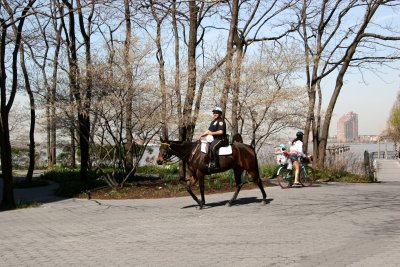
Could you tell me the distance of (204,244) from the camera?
8.36m

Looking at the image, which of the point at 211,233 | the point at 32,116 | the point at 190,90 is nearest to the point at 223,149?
the point at 211,233

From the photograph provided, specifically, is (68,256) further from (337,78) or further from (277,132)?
(337,78)

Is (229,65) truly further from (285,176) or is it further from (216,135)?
(216,135)

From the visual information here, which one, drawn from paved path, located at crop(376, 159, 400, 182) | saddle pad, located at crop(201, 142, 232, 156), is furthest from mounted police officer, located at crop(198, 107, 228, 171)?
paved path, located at crop(376, 159, 400, 182)

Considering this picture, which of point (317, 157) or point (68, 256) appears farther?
point (317, 157)

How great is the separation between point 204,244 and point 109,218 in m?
4.08

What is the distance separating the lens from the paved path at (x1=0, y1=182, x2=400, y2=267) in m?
7.33

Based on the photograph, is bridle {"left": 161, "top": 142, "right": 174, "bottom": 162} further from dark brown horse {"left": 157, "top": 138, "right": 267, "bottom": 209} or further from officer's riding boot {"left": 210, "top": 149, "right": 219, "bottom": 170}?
officer's riding boot {"left": 210, "top": 149, "right": 219, "bottom": 170}

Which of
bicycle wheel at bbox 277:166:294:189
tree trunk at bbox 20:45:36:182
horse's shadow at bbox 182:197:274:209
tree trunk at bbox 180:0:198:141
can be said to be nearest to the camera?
horse's shadow at bbox 182:197:274:209

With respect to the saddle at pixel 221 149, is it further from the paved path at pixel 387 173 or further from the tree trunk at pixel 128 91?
the paved path at pixel 387 173

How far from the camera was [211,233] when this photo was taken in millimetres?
9359

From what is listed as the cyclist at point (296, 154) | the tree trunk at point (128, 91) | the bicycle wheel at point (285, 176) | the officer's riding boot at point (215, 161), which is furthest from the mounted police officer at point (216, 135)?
the cyclist at point (296, 154)

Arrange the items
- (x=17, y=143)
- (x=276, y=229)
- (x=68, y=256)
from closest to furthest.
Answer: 1. (x=68, y=256)
2. (x=276, y=229)
3. (x=17, y=143)

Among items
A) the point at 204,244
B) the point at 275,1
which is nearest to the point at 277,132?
the point at 275,1
